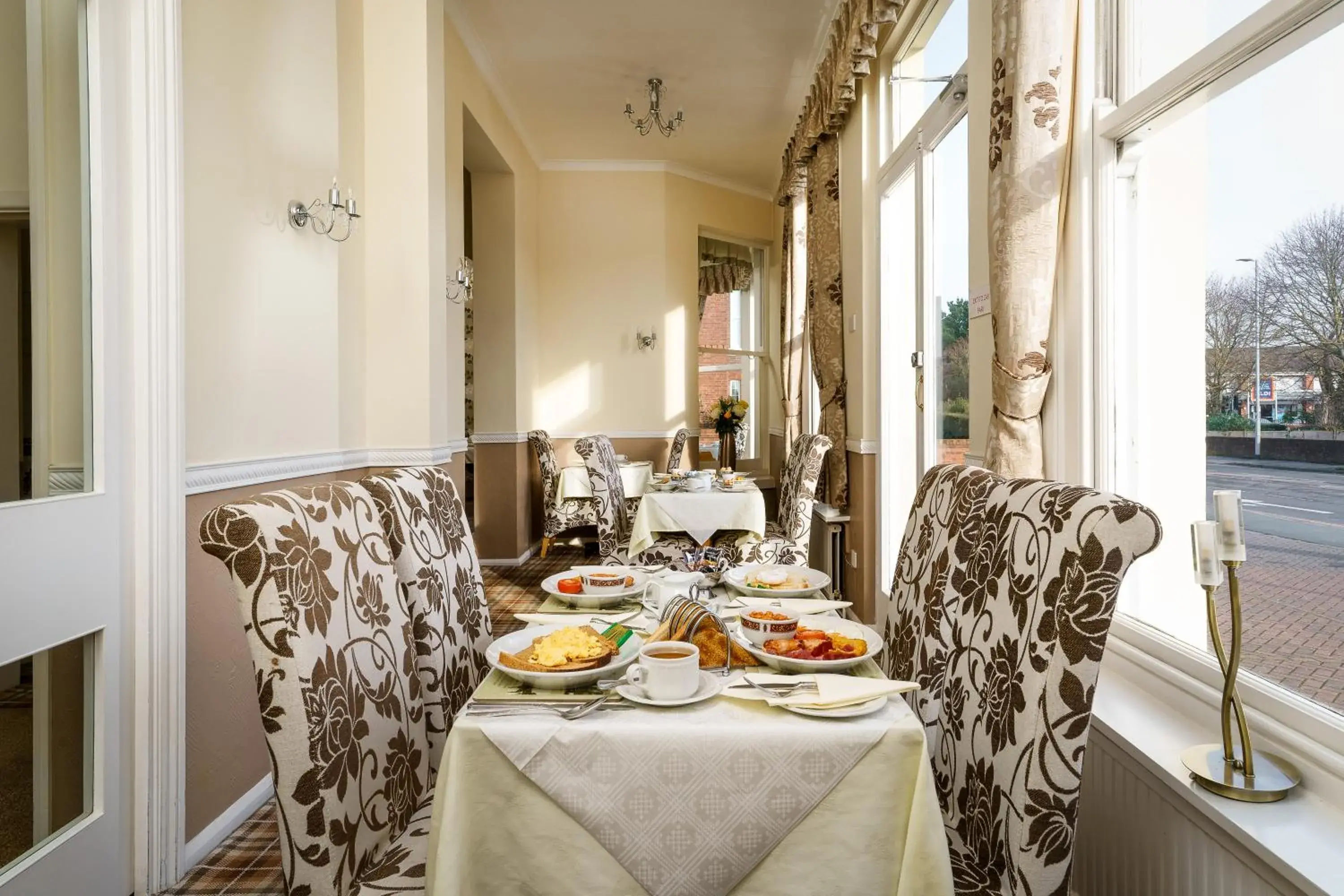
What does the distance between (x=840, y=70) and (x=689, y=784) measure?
3525 mm

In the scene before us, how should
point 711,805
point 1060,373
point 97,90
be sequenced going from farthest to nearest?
1. point 1060,373
2. point 97,90
3. point 711,805

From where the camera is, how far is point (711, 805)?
0.89 metres

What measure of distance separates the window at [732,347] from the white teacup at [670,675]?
579 centimetres

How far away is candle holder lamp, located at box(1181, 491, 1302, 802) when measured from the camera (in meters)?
1.08

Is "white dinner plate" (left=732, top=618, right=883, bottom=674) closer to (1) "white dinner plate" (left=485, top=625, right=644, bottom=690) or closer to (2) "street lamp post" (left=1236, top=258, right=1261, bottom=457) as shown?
(1) "white dinner plate" (left=485, top=625, right=644, bottom=690)

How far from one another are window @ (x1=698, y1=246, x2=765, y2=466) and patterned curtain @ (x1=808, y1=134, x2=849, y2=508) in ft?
7.88

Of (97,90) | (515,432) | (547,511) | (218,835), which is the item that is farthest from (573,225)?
(218,835)

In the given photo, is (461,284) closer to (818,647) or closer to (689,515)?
(689,515)

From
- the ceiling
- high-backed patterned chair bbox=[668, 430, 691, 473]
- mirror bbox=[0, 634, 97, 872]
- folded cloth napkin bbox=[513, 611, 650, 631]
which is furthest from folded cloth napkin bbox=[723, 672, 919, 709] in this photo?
high-backed patterned chair bbox=[668, 430, 691, 473]

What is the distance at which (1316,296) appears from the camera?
1.17m

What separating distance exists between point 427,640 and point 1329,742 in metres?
1.42

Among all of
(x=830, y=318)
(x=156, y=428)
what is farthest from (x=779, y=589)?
(x=830, y=318)

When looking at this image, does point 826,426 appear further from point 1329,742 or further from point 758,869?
point 758,869

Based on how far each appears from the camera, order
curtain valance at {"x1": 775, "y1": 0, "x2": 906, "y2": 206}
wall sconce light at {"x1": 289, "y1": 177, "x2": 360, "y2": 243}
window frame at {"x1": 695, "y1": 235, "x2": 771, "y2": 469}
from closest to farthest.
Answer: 1. wall sconce light at {"x1": 289, "y1": 177, "x2": 360, "y2": 243}
2. curtain valance at {"x1": 775, "y1": 0, "x2": 906, "y2": 206}
3. window frame at {"x1": 695, "y1": 235, "x2": 771, "y2": 469}
